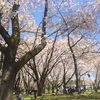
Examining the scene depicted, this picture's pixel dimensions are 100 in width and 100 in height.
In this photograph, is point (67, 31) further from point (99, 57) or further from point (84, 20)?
point (99, 57)

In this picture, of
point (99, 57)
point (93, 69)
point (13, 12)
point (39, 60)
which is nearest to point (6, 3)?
point (13, 12)

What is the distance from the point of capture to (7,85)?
34.5 feet

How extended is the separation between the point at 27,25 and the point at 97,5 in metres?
7.47

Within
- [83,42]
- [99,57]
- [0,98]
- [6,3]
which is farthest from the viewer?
[99,57]

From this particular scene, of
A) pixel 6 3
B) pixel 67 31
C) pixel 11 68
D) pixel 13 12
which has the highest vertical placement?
pixel 67 31

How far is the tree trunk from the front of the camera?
10414mm

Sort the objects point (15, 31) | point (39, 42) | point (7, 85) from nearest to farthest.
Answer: point (7, 85), point (15, 31), point (39, 42)

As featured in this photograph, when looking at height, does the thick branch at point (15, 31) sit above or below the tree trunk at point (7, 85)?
above

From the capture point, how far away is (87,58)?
4588 cm

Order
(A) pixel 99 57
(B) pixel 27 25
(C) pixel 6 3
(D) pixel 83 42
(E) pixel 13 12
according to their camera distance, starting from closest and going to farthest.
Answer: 1. (E) pixel 13 12
2. (C) pixel 6 3
3. (B) pixel 27 25
4. (D) pixel 83 42
5. (A) pixel 99 57

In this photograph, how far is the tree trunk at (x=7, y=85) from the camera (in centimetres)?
1041

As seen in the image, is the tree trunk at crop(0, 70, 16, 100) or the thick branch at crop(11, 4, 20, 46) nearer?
the tree trunk at crop(0, 70, 16, 100)

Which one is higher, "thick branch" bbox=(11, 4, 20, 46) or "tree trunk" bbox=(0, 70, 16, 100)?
"thick branch" bbox=(11, 4, 20, 46)

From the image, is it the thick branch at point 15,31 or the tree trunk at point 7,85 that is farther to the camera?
the thick branch at point 15,31
